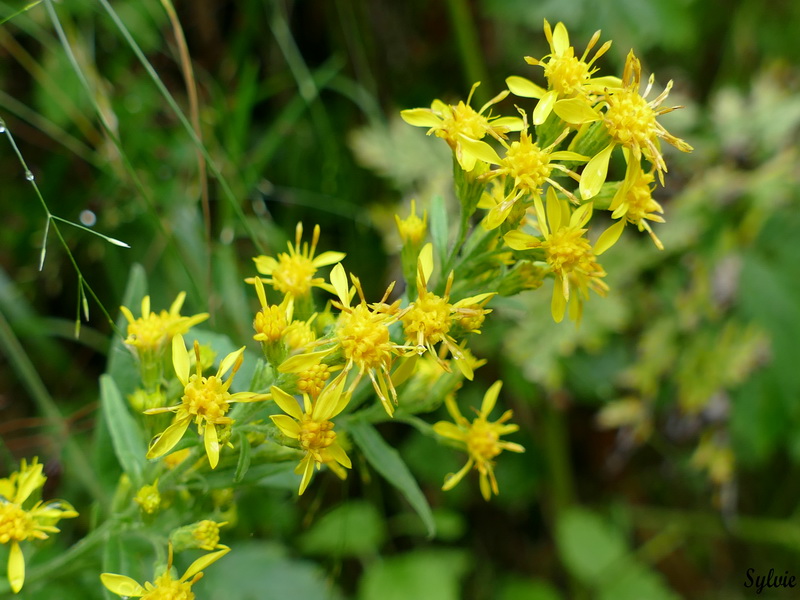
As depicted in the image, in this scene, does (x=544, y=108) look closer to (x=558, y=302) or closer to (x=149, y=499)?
(x=558, y=302)

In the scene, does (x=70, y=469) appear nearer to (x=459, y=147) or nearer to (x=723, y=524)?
(x=459, y=147)

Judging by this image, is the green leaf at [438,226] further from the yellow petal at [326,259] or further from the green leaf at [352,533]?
the green leaf at [352,533]

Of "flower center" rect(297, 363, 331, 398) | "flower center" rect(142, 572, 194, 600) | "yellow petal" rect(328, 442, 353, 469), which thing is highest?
"flower center" rect(297, 363, 331, 398)

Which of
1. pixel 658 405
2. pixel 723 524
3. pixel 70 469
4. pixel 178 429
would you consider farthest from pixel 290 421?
pixel 723 524

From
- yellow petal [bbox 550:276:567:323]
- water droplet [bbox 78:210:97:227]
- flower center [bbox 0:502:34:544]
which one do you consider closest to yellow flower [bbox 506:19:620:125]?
yellow petal [bbox 550:276:567:323]

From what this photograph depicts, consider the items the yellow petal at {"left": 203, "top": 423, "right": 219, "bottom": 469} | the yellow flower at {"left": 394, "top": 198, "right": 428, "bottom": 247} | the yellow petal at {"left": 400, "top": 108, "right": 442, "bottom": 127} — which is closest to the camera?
the yellow petal at {"left": 203, "top": 423, "right": 219, "bottom": 469}

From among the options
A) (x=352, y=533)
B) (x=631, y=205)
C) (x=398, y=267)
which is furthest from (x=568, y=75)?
(x=352, y=533)

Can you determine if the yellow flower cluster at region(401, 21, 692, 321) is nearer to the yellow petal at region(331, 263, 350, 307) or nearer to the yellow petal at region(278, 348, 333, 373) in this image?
the yellow petal at region(331, 263, 350, 307)
